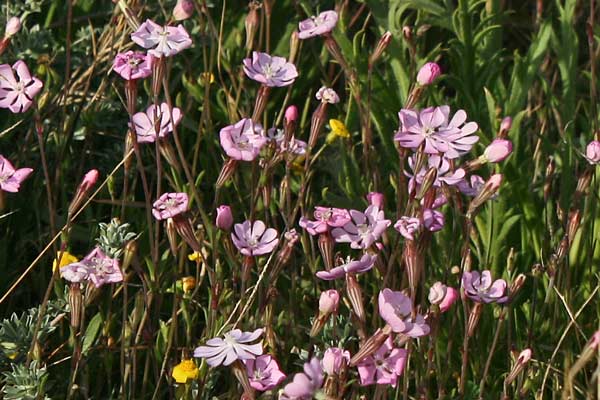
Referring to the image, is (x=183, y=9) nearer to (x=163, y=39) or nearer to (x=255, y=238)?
(x=163, y=39)

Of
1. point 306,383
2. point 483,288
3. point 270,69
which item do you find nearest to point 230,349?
point 306,383

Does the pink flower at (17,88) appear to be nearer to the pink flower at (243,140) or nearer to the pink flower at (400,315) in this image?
the pink flower at (243,140)

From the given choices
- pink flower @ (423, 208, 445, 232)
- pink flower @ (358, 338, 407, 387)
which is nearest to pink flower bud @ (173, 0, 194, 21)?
pink flower @ (423, 208, 445, 232)

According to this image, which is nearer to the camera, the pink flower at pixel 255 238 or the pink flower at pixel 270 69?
the pink flower at pixel 255 238

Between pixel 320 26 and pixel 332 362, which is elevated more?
pixel 320 26

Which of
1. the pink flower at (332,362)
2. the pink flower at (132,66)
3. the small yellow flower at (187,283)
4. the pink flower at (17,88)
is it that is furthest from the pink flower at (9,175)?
the pink flower at (332,362)

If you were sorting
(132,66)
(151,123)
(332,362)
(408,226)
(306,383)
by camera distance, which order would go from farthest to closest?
(151,123) → (132,66) → (408,226) → (332,362) → (306,383)

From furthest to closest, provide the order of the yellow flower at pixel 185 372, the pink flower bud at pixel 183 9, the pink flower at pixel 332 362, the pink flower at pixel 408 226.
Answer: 1. the pink flower bud at pixel 183 9
2. the yellow flower at pixel 185 372
3. the pink flower at pixel 408 226
4. the pink flower at pixel 332 362

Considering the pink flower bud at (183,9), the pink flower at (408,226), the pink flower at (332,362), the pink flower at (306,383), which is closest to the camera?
the pink flower at (306,383)
